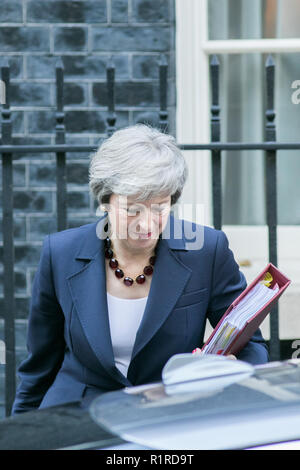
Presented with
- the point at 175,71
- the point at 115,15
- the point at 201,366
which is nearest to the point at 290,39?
the point at 175,71

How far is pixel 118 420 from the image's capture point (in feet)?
5.15

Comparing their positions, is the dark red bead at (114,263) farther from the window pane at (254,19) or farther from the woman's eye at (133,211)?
the window pane at (254,19)

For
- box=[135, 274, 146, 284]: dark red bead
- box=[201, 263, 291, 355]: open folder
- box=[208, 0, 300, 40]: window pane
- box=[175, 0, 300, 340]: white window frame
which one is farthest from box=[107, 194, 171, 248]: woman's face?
box=[208, 0, 300, 40]: window pane

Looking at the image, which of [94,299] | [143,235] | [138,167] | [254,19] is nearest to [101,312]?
[94,299]

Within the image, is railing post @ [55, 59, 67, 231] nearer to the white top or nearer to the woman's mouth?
the white top

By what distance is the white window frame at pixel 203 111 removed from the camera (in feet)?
14.1

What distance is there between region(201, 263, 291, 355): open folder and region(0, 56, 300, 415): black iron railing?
97 cm

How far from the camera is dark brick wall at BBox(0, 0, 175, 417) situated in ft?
13.9

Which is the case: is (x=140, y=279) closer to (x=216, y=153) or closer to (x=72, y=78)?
(x=216, y=153)

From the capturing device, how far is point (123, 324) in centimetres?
268

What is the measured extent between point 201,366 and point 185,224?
1.12m

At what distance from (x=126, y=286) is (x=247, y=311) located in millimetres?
526

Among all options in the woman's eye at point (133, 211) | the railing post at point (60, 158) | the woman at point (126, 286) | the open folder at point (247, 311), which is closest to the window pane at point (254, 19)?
the railing post at point (60, 158)

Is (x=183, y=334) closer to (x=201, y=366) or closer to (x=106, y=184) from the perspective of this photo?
(x=106, y=184)
